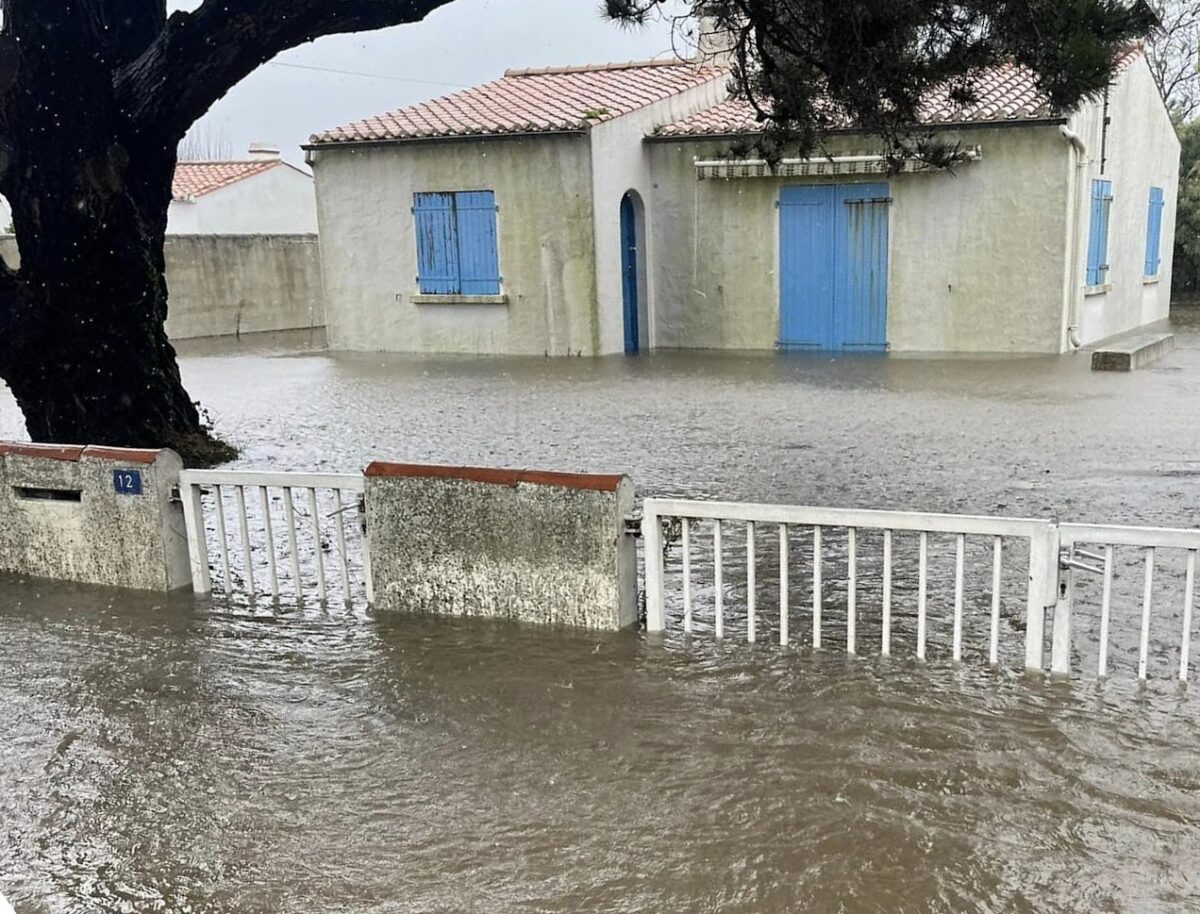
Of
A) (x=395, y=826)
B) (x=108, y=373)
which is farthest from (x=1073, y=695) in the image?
(x=108, y=373)

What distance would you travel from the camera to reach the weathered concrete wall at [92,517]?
5.87m

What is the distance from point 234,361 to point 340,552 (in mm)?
13429

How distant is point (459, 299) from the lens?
16.7 metres

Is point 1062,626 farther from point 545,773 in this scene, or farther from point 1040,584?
point 545,773

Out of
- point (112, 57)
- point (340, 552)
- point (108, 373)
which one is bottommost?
point (340, 552)

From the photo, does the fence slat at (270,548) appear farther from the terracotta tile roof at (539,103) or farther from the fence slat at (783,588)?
the terracotta tile roof at (539,103)

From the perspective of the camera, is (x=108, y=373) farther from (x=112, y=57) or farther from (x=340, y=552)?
(x=340, y=552)

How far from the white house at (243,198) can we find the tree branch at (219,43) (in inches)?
827

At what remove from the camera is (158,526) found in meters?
5.89

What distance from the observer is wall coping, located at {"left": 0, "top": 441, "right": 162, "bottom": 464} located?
5797 mm

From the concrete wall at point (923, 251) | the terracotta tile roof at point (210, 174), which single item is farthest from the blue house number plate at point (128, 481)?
the terracotta tile roof at point (210, 174)

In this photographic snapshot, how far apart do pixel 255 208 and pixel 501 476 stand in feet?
92.4

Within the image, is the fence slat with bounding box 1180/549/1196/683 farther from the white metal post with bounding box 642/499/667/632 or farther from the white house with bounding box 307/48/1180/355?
the white house with bounding box 307/48/1180/355

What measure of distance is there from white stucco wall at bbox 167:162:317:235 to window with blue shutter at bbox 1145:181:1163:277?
777 inches
